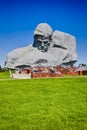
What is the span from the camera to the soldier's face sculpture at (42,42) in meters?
40.2

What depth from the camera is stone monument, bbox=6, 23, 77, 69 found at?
128 feet

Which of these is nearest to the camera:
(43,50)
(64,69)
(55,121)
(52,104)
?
(55,121)

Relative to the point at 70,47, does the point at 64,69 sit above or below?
below

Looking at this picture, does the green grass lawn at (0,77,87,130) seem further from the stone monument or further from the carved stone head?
the carved stone head

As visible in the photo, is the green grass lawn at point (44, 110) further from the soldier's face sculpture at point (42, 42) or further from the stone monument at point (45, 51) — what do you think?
the soldier's face sculpture at point (42, 42)

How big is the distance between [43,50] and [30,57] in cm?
372

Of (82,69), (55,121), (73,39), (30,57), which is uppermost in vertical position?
(73,39)

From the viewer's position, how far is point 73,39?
144 feet

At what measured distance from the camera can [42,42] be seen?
1599 inches

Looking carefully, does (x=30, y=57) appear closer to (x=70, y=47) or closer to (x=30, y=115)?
(x=70, y=47)

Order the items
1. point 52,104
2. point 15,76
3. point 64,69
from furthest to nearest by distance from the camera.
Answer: point 64,69
point 15,76
point 52,104

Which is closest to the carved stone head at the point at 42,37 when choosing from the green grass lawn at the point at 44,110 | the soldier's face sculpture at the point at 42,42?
the soldier's face sculpture at the point at 42,42

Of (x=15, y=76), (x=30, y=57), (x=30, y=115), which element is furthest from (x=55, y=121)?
(x=30, y=57)

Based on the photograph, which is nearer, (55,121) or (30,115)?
(55,121)
